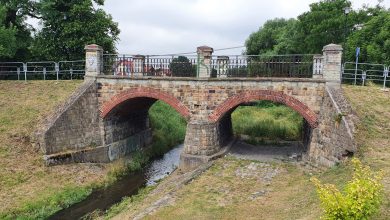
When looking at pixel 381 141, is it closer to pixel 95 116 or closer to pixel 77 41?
pixel 95 116

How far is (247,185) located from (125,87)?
886 centimetres

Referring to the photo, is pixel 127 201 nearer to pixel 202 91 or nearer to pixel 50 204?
pixel 50 204

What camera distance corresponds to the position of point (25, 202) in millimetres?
14281

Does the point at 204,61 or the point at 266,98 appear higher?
the point at 204,61

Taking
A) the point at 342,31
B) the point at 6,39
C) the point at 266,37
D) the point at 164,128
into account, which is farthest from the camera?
the point at 266,37

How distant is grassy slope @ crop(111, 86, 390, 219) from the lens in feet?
36.1

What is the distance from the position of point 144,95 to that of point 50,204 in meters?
7.10

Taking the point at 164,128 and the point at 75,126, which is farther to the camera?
the point at 164,128

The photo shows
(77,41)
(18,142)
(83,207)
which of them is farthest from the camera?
(77,41)

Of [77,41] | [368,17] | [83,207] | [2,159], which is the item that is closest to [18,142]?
[2,159]

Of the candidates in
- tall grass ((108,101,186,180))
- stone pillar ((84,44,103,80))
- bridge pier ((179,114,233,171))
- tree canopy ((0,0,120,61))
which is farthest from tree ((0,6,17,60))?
bridge pier ((179,114,233,171))

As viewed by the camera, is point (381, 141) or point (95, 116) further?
point (95, 116)

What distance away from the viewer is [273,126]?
81.7ft

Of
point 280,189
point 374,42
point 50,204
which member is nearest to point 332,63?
point 280,189
